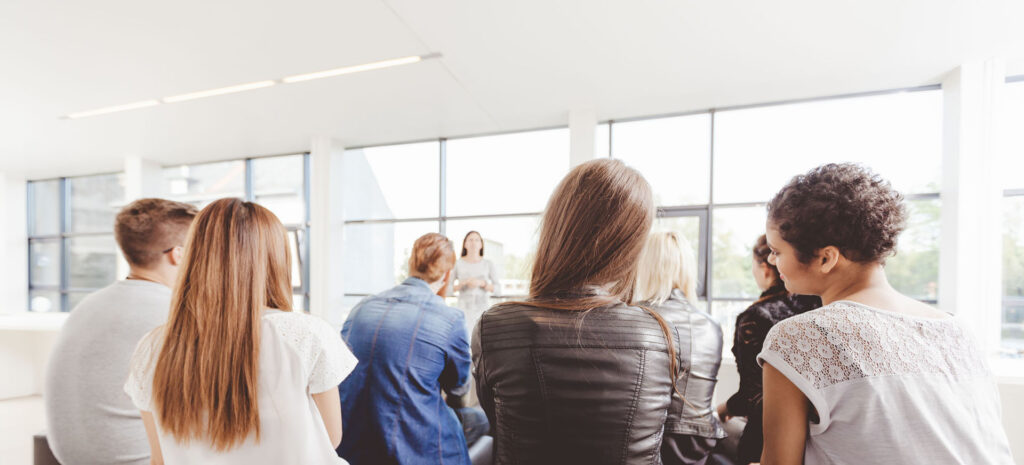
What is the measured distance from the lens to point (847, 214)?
0.81 meters

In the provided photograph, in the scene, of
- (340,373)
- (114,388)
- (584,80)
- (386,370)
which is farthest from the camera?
(584,80)

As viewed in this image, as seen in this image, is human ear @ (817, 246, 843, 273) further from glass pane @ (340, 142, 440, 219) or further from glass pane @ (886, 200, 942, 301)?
glass pane @ (340, 142, 440, 219)

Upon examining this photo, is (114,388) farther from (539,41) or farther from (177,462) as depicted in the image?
(539,41)

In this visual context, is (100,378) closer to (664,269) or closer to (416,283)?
(416,283)

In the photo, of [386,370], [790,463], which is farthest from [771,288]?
[386,370]

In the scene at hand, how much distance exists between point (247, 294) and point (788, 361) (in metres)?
1.08

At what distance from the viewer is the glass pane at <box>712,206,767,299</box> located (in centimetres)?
458

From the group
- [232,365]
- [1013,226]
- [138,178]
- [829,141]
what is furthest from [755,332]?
[138,178]

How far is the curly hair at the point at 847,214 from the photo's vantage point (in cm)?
81

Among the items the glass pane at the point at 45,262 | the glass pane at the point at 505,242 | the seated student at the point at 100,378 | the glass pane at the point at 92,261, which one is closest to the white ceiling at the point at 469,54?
the glass pane at the point at 505,242

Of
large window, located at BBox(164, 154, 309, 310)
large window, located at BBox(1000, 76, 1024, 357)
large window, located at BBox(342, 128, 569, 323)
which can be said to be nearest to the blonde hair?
large window, located at BBox(342, 128, 569, 323)

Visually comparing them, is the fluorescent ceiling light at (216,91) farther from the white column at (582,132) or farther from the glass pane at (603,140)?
the glass pane at (603,140)

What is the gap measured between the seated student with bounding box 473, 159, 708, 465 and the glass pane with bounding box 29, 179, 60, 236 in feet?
33.2

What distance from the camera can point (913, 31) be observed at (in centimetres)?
304
